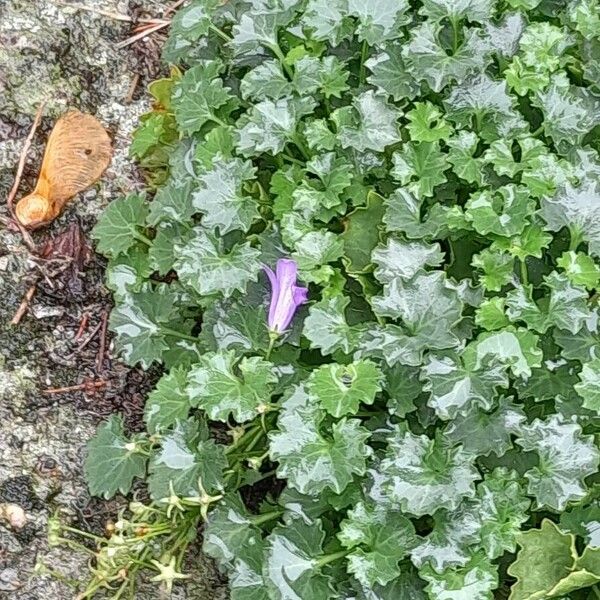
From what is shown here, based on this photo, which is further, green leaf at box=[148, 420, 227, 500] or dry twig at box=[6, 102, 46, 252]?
dry twig at box=[6, 102, 46, 252]

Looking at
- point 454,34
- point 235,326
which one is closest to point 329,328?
point 235,326

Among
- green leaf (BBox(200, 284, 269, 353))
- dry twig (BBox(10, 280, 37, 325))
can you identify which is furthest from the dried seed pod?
green leaf (BBox(200, 284, 269, 353))

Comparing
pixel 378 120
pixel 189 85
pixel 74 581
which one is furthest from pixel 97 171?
pixel 74 581

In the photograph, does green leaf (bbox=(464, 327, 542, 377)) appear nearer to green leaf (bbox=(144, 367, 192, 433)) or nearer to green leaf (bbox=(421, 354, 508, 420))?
green leaf (bbox=(421, 354, 508, 420))

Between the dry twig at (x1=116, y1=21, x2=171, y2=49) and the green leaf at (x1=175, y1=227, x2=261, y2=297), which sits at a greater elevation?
the dry twig at (x1=116, y1=21, x2=171, y2=49)

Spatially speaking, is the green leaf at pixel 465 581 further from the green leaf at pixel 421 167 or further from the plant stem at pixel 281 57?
the plant stem at pixel 281 57

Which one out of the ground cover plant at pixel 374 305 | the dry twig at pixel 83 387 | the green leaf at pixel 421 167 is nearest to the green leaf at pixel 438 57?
the ground cover plant at pixel 374 305

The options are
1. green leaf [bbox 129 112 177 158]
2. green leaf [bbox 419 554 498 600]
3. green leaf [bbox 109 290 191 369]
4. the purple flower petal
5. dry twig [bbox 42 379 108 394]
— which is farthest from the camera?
dry twig [bbox 42 379 108 394]
